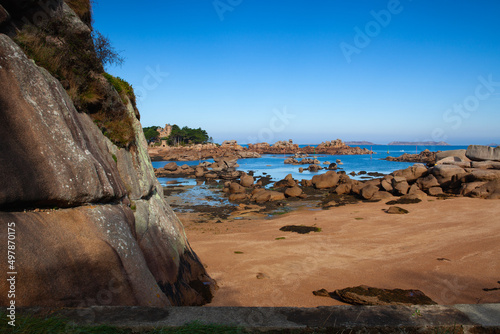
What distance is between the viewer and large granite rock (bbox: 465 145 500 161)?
29.3 meters

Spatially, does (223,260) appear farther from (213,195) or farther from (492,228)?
(213,195)

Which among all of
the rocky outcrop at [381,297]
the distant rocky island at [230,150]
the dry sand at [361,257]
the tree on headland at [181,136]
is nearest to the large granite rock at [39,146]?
the dry sand at [361,257]

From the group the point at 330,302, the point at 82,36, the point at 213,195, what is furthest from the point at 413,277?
the point at 213,195

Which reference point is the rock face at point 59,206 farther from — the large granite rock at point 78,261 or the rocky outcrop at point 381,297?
the rocky outcrop at point 381,297

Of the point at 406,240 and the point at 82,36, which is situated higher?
the point at 82,36

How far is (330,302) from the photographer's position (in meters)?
7.46

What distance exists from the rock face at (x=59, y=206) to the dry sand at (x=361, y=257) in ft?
10.7

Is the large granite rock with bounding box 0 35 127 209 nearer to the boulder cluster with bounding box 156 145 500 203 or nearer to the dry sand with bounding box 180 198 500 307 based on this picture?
the dry sand with bounding box 180 198 500 307

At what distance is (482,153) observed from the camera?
3031 centimetres

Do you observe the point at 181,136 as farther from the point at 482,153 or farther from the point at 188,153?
the point at 482,153

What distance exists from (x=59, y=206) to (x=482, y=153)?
120 ft

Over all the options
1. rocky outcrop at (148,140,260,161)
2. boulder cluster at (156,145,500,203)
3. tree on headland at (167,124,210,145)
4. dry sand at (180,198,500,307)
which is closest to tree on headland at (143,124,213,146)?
tree on headland at (167,124,210,145)

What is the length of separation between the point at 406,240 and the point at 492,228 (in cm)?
422

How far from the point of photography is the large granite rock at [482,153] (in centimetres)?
2932
